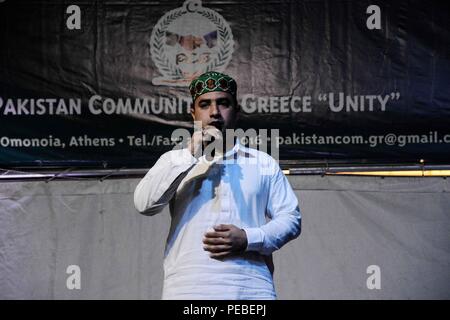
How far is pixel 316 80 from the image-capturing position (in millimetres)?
4891

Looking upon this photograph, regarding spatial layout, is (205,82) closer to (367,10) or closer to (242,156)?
(242,156)

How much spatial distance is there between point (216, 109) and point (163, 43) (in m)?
2.16

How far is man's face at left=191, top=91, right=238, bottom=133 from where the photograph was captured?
2.92 meters

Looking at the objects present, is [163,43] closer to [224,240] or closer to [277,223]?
[277,223]

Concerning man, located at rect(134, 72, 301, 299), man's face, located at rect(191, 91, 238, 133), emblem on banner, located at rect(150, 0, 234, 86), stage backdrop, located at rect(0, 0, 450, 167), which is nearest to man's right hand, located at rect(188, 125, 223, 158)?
man, located at rect(134, 72, 301, 299)

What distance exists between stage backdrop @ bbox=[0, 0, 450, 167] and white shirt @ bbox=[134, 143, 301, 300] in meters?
1.88

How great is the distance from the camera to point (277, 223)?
2869mm

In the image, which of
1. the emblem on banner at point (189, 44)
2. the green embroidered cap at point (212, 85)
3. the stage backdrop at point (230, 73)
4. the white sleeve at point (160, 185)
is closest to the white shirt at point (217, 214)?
the white sleeve at point (160, 185)

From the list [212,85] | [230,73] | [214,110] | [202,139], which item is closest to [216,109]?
[214,110]

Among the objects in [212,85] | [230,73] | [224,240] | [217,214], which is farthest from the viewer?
[230,73]

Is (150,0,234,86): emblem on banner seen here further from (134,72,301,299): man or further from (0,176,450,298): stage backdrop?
(134,72,301,299): man

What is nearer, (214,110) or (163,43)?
(214,110)

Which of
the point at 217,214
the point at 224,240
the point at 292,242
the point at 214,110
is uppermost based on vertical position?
the point at 214,110
